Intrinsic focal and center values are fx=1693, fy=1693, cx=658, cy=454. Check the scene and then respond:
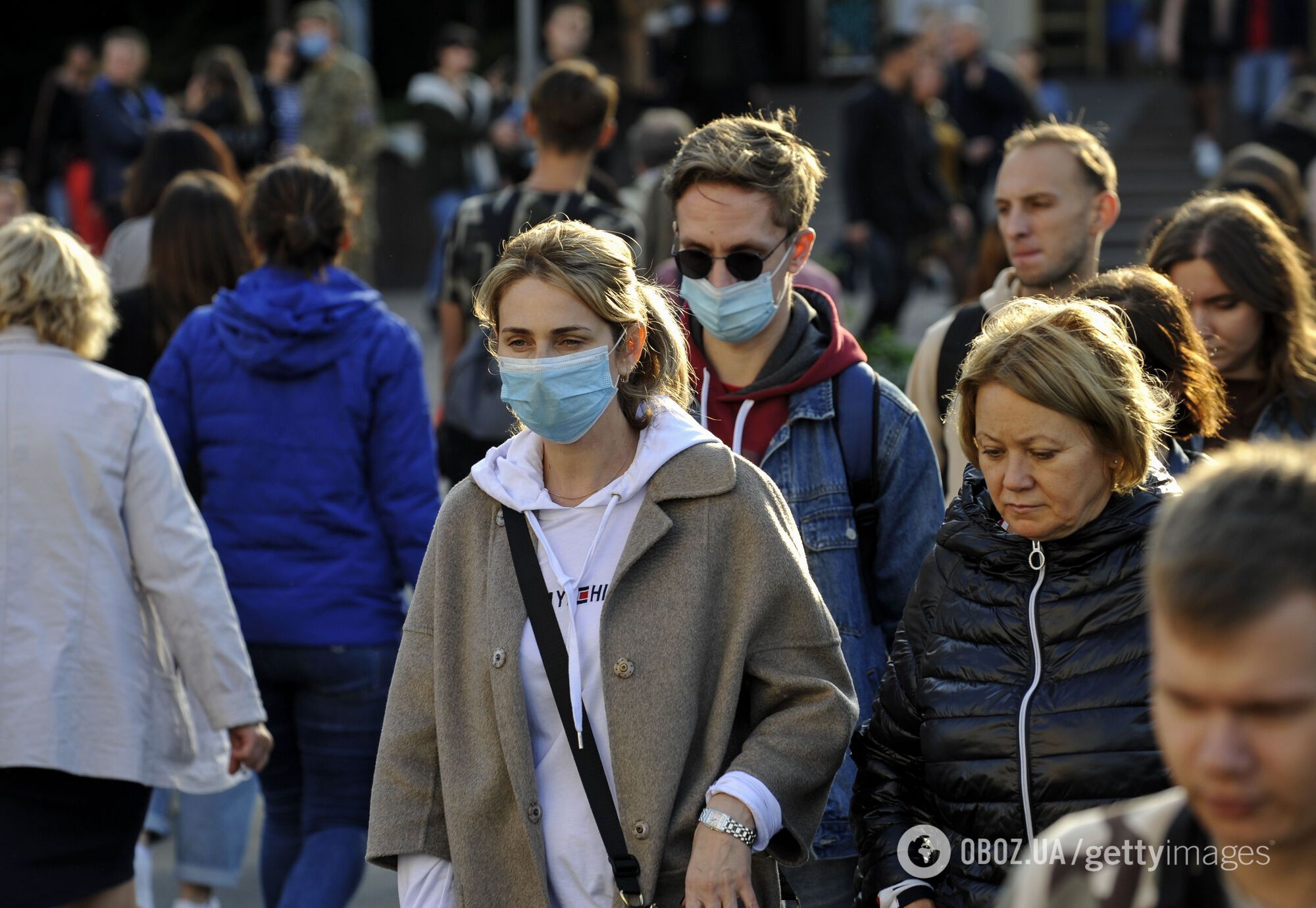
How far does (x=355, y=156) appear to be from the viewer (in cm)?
1308

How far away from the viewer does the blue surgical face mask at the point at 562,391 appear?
3.00 meters

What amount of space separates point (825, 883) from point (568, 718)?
0.90 metres

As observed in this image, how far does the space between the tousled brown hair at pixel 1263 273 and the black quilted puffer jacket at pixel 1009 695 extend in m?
1.57

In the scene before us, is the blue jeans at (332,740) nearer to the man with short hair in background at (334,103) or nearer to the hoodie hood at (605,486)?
the hoodie hood at (605,486)

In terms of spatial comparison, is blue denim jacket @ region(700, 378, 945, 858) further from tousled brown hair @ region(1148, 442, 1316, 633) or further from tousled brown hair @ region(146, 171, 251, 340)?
tousled brown hair @ region(146, 171, 251, 340)

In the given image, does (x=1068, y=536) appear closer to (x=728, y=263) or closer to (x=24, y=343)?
(x=728, y=263)

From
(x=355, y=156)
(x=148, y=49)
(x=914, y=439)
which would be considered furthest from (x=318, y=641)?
(x=148, y=49)

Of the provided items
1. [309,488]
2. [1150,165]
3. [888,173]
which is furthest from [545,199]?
[1150,165]

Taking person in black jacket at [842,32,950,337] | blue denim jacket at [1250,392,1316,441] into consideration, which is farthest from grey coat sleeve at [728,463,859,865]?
person in black jacket at [842,32,950,337]

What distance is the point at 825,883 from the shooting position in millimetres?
3484

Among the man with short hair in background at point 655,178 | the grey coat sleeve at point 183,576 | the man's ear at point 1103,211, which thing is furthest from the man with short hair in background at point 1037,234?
the man with short hair in background at point 655,178

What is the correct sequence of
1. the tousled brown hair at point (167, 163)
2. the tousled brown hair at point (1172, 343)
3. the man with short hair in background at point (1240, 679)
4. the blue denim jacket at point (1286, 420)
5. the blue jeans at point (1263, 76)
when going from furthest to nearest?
the blue jeans at point (1263, 76), the tousled brown hair at point (167, 163), the blue denim jacket at point (1286, 420), the tousled brown hair at point (1172, 343), the man with short hair in background at point (1240, 679)

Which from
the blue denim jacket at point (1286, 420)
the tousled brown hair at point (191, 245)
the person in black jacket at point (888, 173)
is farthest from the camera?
the person in black jacket at point (888, 173)

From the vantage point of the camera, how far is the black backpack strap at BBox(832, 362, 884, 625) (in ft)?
11.7
